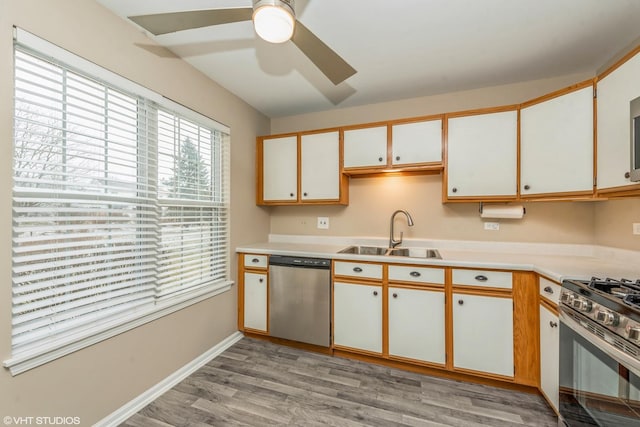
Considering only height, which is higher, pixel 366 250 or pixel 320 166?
pixel 320 166

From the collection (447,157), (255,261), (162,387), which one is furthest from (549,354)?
(162,387)

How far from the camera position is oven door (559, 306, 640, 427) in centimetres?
103

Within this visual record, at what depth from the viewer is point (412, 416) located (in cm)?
169

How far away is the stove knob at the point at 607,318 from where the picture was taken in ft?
3.51

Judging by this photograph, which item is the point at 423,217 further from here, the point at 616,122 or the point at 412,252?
the point at 616,122

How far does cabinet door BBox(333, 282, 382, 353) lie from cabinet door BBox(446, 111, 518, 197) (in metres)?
1.16

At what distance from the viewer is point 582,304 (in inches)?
49.9

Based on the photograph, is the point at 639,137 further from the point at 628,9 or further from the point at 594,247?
the point at 594,247

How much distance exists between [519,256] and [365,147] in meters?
1.63

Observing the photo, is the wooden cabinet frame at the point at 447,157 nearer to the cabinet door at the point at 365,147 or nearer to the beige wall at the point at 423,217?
the beige wall at the point at 423,217

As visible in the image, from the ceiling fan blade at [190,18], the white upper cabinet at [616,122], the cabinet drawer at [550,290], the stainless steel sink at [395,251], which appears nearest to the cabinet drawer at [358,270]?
the stainless steel sink at [395,251]

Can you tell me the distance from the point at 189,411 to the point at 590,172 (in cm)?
308

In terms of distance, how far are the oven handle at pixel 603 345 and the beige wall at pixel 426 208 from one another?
1.14m

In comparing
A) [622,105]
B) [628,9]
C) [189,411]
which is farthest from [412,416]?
[628,9]
